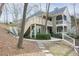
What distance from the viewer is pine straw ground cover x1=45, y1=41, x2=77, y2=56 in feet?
13.8

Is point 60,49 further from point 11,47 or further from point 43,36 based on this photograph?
point 11,47

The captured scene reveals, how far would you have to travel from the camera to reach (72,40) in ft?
13.8

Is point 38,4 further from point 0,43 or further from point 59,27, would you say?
point 0,43

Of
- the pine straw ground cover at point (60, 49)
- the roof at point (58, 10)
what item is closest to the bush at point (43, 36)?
the pine straw ground cover at point (60, 49)

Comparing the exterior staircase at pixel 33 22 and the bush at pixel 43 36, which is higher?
the exterior staircase at pixel 33 22

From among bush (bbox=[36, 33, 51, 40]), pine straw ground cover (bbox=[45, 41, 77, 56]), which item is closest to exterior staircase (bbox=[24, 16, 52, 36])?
bush (bbox=[36, 33, 51, 40])

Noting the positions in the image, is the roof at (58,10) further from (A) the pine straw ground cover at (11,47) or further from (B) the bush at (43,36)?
(A) the pine straw ground cover at (11,47)

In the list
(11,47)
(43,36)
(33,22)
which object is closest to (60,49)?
(43,36)

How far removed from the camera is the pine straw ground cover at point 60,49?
4.19m

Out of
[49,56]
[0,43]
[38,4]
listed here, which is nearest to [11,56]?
[0,43]

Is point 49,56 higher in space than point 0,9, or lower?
lower

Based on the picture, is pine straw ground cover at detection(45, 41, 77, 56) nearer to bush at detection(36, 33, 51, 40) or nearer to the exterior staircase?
bush at detection(36, 33, 51, 40)

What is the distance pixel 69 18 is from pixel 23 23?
58 centimetres

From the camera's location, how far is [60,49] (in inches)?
165
